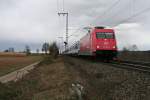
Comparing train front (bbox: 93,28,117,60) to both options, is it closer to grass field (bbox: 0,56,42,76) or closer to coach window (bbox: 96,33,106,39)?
coach window (bbox: 96,33,106,39)

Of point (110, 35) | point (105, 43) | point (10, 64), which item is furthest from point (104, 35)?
point (10, 64)

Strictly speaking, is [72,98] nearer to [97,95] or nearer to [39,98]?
[97,95]

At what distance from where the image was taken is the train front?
31.7 m

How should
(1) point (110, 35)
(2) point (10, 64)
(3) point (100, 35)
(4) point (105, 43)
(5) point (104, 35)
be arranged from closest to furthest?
(4) point (105, 43) < (3) point (100, 35) < (5) point (104, 35) < (1) point (110, 35) < (2) point (10, 64)

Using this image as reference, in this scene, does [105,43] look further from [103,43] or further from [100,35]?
[100,35]

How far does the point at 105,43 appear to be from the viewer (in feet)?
107

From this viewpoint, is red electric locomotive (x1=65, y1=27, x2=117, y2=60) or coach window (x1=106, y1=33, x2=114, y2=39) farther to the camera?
coach window (x1=106, y1=33, x2=114, y2=39)

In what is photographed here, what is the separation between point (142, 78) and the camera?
12.1 meters

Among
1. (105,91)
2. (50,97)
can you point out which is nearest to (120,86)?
(105,91)

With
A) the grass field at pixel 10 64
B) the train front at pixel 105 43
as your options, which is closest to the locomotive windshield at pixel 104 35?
the train front at pixel 105 43

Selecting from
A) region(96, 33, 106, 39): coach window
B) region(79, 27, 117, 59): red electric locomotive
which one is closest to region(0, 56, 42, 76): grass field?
region(79, 27, 117, 59): red electric locomotive

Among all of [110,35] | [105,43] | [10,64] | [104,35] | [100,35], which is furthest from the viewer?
[10,64]

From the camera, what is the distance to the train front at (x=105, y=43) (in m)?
31.7

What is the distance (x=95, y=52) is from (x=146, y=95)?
73.0 ft
